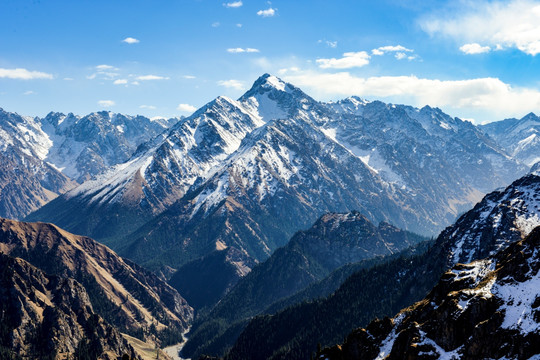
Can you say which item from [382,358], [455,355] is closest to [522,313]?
[455,355]

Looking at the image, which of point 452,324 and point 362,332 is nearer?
point 452,324

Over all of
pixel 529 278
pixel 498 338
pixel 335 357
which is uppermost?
pixel 529 278

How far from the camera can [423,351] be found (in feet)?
350

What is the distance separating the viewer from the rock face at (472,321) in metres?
98.6

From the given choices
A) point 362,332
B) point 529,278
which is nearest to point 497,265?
point 529,278

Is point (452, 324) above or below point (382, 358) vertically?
above

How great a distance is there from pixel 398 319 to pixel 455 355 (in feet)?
78.1

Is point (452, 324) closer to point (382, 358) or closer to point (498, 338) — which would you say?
point (498, 338)

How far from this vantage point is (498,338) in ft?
324

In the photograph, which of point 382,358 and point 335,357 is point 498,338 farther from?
point 335,357

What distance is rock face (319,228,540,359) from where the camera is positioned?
98.6m

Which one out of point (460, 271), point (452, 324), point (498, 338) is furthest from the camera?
point (460, 271)

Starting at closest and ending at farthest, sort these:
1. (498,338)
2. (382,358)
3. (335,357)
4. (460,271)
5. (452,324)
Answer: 1. (498,338)
2. (452,324)
3. (382,358)
4. (335,357)
5. (460,271)

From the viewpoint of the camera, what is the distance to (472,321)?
346 feet
